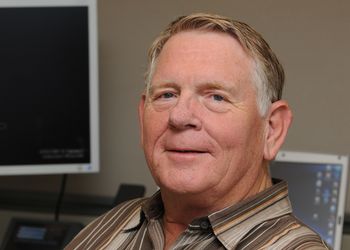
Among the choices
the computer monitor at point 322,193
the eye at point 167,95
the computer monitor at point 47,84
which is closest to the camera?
the eye at point 167,95

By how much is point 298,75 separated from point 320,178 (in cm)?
38

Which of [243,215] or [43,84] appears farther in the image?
[43,84]

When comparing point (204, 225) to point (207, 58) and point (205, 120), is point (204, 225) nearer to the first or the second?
point (205, 120)

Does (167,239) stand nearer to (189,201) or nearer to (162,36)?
(189,201)

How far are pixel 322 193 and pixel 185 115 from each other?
870 mm

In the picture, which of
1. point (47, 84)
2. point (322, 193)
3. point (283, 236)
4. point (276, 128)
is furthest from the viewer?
point (47, 84)

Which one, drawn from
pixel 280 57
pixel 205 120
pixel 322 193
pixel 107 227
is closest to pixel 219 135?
pixel 205 120

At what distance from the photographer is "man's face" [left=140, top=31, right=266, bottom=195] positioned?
1085mm

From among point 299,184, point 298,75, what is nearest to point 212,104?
point 299,184

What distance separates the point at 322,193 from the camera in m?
1.83

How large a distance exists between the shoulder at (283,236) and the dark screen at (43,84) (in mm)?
1068

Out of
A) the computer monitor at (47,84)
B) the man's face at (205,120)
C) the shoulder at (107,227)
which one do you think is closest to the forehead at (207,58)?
the man's face at (205,120)

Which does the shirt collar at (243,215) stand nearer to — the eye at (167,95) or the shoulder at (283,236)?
the shoulder at (283,236)

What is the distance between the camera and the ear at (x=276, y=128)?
116 centimetres
